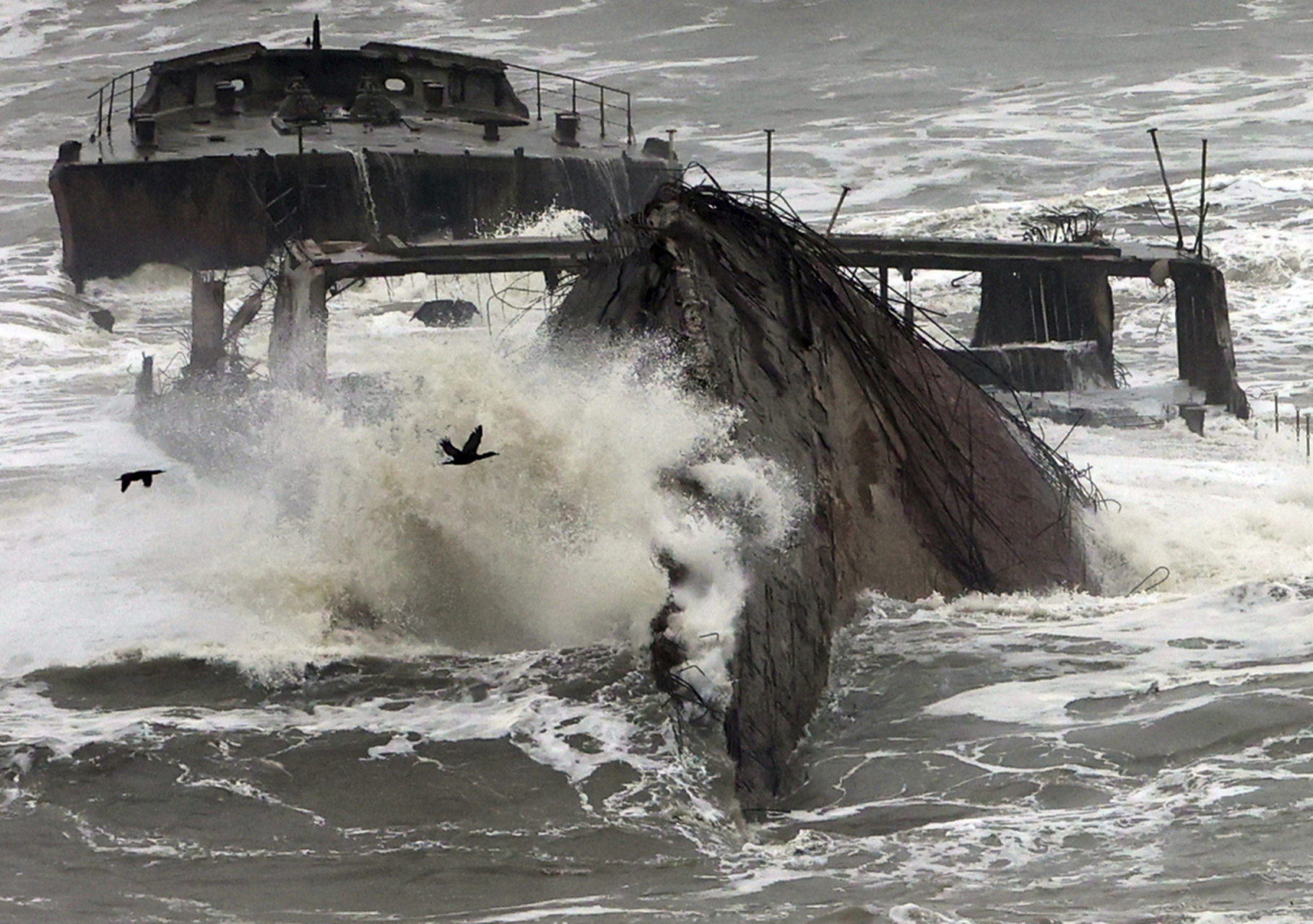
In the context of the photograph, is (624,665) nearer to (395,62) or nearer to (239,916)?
(239,916)

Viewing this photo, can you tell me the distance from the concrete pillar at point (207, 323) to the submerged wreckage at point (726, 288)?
3 centimetres

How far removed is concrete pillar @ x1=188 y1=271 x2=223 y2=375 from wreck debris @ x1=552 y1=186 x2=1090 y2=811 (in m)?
9.98

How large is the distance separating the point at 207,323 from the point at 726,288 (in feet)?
37.4

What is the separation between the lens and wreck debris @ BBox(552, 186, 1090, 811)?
6.37 metres

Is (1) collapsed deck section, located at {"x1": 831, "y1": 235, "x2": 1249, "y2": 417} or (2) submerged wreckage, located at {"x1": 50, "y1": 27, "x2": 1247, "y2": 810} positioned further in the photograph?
(1) collapsed deck section, located at {"x1": 831, "y1": 235, "x2": 1249, "y2": 417}

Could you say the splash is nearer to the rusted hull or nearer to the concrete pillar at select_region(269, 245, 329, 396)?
the concrete pillar at select_region(269, 245, 329, 396)

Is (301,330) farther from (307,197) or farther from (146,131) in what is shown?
(146,131)

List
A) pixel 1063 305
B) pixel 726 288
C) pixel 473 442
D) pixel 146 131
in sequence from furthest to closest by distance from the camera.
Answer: pixel 146 131 < pixel 1063 305 < pixel 726 288 < pixel 473 442

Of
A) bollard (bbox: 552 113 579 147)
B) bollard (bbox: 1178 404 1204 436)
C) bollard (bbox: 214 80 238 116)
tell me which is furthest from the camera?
bollard (bbox: 214 80 238 116)

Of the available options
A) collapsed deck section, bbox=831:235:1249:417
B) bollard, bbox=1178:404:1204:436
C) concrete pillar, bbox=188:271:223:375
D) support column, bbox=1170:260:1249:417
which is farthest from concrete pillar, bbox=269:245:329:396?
support column, bbox=1170:260:1249:417

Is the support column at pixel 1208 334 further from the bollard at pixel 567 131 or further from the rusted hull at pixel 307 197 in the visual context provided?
the bollard at pixel 567 131

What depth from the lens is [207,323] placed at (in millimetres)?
17422

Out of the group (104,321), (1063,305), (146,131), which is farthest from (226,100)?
(1063,305)

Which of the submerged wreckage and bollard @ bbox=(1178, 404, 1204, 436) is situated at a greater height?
the submerged wreckage
